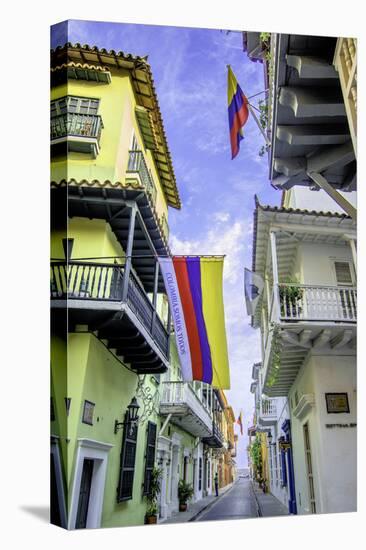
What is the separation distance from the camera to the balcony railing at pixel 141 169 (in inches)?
205

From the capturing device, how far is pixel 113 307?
159 inches

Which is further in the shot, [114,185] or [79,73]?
[114,185]

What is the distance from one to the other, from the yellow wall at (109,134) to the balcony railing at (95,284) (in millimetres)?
795

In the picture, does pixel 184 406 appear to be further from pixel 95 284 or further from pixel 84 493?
pixel 95 284

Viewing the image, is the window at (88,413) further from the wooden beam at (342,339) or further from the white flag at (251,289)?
the wooden beam at (342,339)

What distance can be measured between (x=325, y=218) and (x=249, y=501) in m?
3.55

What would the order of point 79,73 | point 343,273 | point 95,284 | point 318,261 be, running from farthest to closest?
1. point 318,261
2. point 343,273
3. point 79,73
4. point 95,284

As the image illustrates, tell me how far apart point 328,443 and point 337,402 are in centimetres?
44

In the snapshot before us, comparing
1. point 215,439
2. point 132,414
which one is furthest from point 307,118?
point 215,439

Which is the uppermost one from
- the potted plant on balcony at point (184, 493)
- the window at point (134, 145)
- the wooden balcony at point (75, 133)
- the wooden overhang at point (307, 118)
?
the window at point (134, 145)

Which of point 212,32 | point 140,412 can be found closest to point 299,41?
point 212,32

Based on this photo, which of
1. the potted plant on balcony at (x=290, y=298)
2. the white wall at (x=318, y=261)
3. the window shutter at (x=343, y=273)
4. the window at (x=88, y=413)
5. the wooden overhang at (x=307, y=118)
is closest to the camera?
the wooden overhang at (x=307, y=118)

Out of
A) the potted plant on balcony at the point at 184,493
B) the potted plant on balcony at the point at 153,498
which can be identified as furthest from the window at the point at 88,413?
the potted plant on balcony at the point at 184,493

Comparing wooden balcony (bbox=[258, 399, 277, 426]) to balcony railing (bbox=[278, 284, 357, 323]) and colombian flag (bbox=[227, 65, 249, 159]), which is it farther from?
colombian flag (bbox=[227, 65, 249, 159])
